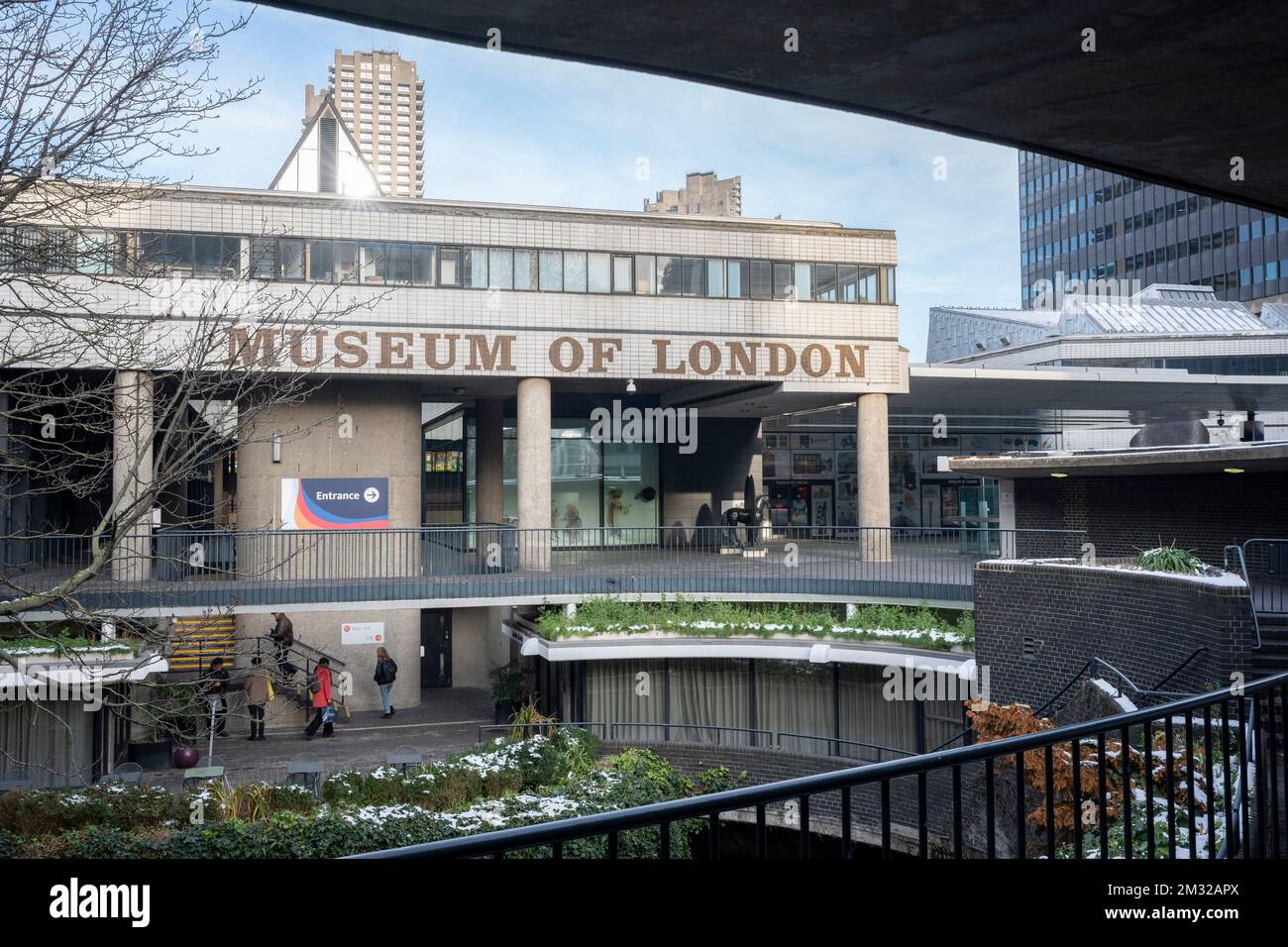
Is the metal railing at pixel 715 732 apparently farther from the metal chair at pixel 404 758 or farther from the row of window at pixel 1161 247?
the row of window at pixel 1161 247

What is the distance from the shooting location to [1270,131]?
6.12 meters

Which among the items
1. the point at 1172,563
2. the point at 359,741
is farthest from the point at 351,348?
the point at 1172,563

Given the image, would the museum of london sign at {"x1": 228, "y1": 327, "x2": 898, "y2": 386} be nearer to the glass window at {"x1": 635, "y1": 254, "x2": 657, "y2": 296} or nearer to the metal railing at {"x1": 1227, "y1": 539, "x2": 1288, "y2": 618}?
the glass window at {"x1": 635, "y1": 254, "x2": 657, "y2": 296}

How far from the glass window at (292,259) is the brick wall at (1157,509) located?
18.0 meters

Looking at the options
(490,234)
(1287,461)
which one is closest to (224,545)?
(490,234)

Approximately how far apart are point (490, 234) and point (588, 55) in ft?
75.1

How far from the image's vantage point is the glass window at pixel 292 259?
25703mm

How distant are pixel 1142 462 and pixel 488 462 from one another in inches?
801

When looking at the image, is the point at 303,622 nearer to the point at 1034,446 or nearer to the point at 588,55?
the point at 588,55

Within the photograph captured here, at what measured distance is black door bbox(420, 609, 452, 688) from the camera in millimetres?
31000

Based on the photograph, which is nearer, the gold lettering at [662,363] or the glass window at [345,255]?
the glass window at [345,255]

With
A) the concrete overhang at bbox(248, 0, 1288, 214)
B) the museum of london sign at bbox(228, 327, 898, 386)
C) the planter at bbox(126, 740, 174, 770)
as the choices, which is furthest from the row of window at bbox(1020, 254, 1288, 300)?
the concrete overhang at bbox(248, 0, 1288, 214)

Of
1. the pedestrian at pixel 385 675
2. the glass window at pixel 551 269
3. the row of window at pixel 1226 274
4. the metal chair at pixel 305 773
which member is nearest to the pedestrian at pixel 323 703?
the pedestrian at pixel 385 675

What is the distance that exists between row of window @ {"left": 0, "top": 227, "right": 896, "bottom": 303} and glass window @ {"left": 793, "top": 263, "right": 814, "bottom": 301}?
1.1 inches
